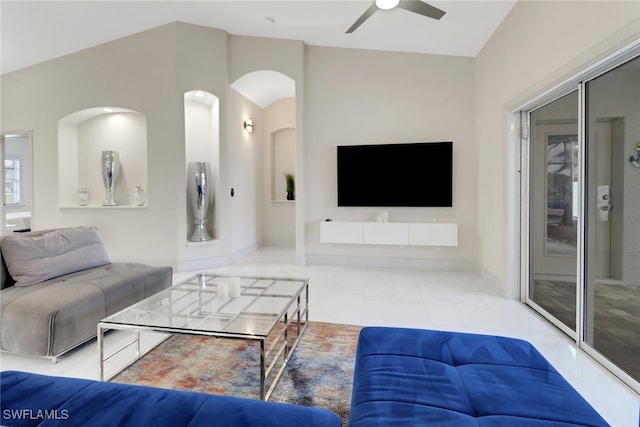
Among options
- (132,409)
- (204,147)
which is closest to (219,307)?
(132,409)

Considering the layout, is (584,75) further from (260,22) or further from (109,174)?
(109,174)

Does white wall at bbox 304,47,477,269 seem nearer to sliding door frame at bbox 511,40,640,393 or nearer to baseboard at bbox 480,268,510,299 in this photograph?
baseboard at bbox 480,268,510,299

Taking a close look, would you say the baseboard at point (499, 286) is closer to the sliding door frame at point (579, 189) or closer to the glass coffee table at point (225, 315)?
the sliding door frame at point (579, 189)

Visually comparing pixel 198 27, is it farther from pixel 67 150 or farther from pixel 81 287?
pixel 81 287

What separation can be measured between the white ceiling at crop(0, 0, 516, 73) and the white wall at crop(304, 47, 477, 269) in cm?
23

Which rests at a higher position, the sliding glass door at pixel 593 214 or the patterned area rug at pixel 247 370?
the sliding glass door at pixel 593 214

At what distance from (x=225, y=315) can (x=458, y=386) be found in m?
A: 1.35

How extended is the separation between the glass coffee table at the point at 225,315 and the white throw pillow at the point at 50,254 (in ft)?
2.81

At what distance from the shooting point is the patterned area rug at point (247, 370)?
177cm

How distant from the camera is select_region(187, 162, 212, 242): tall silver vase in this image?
4.79 m

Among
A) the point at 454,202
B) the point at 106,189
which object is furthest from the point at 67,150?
the point at 454,202

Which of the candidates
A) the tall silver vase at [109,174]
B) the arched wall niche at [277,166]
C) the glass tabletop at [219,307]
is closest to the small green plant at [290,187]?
the arched wall niche at [277,166]

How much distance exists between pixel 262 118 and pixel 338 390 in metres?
5.70

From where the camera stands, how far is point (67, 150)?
514 centimetres
